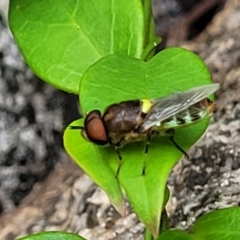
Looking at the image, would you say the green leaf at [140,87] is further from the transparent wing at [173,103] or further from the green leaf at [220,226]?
the green leaf at [220,226]

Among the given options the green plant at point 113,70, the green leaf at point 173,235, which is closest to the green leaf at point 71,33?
the green plant at point 113,70

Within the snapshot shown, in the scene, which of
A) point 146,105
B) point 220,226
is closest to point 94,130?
point 146,105

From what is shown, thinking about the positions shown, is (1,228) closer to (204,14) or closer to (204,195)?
(204,195)

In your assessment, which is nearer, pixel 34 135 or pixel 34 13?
pixel 34 13

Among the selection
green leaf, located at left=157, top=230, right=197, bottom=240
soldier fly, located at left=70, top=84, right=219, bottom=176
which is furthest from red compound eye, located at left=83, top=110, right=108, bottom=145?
green leaf, located at left=157, top=230, right=197, bottom=240

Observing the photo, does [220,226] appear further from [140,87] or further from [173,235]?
[140,87]

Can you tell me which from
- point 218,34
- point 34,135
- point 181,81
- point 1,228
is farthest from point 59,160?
point 181,81
